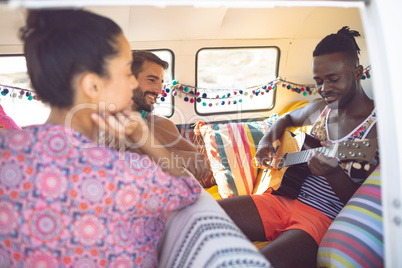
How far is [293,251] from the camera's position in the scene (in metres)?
1.79

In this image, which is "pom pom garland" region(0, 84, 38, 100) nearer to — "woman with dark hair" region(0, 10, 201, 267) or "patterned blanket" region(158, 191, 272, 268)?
"woman with dark hair" region(0, 10, 201, 267)

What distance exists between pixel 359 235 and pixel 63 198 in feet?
4.22

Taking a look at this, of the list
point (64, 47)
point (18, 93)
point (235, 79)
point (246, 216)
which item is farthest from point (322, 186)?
point (18, 93)

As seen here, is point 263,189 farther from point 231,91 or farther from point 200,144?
point 231,91

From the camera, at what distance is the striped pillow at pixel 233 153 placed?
319cm

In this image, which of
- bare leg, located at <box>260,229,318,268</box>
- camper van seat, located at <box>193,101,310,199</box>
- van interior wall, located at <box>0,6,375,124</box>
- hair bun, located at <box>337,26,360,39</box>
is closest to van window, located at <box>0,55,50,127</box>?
van interior wall, located at <box>0,6,375,124</box>

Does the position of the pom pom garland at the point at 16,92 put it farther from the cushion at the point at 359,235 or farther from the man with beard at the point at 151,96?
the cushion at the point at 359,235

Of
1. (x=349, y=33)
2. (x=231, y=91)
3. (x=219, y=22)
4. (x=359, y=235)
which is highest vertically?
(x=219, y=22)

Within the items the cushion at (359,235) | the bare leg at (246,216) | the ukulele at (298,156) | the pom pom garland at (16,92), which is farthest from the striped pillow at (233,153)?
the pom pom garland at (16,92)

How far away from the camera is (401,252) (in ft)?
3.47

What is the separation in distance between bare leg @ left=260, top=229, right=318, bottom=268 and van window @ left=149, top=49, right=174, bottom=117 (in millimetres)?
2229

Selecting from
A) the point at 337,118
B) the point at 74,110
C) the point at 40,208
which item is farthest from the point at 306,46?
the point at 40,208

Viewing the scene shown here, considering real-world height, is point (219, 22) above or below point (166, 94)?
above

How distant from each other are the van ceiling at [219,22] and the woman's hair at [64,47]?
71.6 inches
